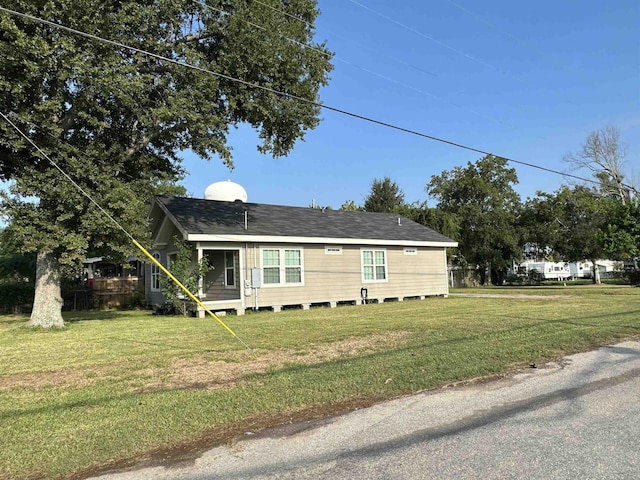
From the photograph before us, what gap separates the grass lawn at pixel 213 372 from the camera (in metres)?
4.46

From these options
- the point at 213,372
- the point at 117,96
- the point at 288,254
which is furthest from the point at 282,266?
the point at 213,372

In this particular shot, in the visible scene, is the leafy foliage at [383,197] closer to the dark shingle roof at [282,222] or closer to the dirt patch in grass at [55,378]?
the dark shingle roof at [282,222]

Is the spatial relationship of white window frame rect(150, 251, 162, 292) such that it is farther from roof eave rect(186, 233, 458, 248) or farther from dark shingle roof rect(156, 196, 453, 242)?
roof eave rect(186, 233, 458, 248)

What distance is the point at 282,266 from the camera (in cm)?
1830

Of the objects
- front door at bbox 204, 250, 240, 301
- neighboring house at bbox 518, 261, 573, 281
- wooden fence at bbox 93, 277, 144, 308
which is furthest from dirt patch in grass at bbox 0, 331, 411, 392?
neighboring house at bbox 518, 261, 573, 281

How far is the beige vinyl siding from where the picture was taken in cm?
1834

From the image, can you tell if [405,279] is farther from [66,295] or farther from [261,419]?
[261,419]

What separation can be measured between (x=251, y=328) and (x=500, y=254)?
31427 mm

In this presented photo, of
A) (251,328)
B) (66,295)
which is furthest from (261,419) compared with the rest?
(66,295)

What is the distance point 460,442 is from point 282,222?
16.1 metres

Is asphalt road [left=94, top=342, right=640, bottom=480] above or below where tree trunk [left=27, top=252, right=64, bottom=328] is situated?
below

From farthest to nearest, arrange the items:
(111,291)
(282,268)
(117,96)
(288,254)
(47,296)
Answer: (111,291) < (288,254) < (282,268) < (47,296) < (117,96)

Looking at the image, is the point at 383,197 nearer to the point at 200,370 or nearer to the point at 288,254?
the point at 288,254

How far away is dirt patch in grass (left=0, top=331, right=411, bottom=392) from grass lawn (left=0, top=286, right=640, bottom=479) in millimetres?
29
